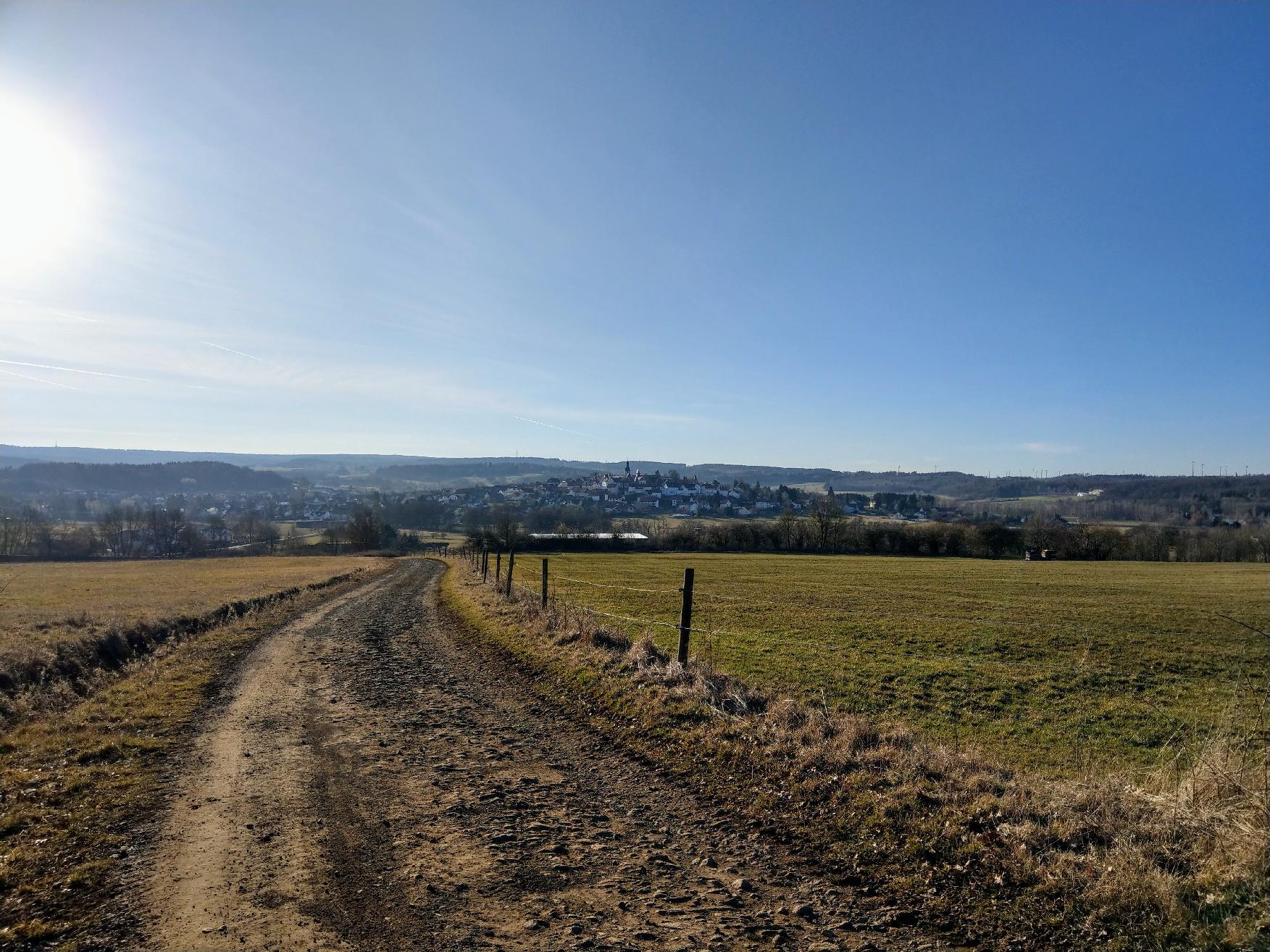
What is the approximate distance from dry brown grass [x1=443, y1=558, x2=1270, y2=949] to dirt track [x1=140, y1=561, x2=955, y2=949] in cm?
60

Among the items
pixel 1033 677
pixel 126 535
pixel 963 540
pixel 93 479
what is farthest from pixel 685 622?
pixel 93 479

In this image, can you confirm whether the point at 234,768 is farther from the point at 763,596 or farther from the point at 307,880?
the point at 763,596

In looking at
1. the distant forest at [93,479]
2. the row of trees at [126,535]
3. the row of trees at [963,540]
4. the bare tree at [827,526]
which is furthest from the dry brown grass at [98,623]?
the distant forest at [93,479]

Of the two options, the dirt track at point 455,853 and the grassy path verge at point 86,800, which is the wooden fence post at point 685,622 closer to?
the dirt track at point 455,853

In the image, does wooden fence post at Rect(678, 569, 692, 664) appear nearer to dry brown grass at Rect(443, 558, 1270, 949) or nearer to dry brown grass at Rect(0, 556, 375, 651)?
dry brown grass at Rect(443, 558, 1270, 949)

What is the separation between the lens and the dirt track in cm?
466

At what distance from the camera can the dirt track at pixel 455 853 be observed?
466cm

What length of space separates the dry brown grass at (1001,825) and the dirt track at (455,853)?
60cm

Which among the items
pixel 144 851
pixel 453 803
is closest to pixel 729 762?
pixel 453 803

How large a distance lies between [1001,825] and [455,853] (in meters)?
4.68

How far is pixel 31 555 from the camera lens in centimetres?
8181

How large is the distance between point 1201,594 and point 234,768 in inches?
2026

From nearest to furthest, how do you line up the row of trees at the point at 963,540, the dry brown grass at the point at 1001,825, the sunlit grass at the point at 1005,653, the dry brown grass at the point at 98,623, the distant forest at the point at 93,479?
1. the dry brown grass at the point at 1001,825
2. the dry brown grass at the point at 98,623
3. the sunlit grass at the point at 1005,653
4. the row of trees at the point at 963,540
5. the distant forest at the point at 93,479

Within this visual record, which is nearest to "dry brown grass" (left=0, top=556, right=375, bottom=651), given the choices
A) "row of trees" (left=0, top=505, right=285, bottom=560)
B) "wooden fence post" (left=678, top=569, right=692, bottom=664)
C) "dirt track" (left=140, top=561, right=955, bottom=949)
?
"dirt track" (left=140, top=561, right=955, bottom=949)
